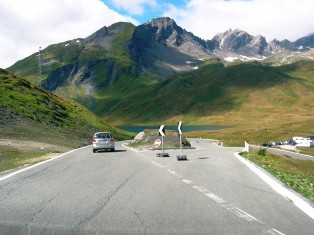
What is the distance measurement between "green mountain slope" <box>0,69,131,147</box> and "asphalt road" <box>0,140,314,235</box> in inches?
1549

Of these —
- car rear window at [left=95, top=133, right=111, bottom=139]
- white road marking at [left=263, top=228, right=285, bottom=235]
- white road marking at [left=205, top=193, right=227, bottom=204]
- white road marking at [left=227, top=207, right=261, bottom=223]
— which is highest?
car rear window at [left=95, top=133, right=111, bottom=139]

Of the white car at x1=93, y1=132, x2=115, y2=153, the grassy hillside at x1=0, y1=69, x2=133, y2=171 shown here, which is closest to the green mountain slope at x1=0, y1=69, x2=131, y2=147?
the grassy hillside at x1=0, y1=69, x2=133, y2=171

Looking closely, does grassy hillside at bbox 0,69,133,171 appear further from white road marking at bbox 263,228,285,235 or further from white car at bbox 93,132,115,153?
white road marking at bbox 263,228,285,235

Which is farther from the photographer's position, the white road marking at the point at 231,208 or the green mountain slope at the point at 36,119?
the green mountain slope at the point at 36,119

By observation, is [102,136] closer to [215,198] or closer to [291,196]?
[215,198]

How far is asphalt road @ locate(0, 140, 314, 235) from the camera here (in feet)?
28.8

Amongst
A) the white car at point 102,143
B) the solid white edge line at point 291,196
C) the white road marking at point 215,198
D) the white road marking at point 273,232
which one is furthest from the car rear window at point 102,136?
the white road marking at point 273,232

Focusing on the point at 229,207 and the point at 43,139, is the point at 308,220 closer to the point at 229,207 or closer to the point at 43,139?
the point at 229,207

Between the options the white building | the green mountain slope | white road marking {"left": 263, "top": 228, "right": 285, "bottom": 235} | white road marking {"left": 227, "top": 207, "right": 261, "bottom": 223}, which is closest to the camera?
white road marking {"left": 263, "top": 228, "right": 285, "bottom": 235}

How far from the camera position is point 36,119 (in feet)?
227

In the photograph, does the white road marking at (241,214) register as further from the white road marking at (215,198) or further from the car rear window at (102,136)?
the car rear window at (102,136)

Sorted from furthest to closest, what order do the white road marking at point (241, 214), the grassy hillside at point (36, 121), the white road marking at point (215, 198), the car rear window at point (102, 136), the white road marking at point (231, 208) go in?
the grassy hillside at point (36, 121) → the car rear window at point (102, 136) → the white road marking at point (215, 198) → the white road marking at point (241, 214) → the white road marking at point (231, 208)

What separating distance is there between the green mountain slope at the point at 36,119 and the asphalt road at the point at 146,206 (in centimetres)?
3934

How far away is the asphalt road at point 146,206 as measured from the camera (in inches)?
345
